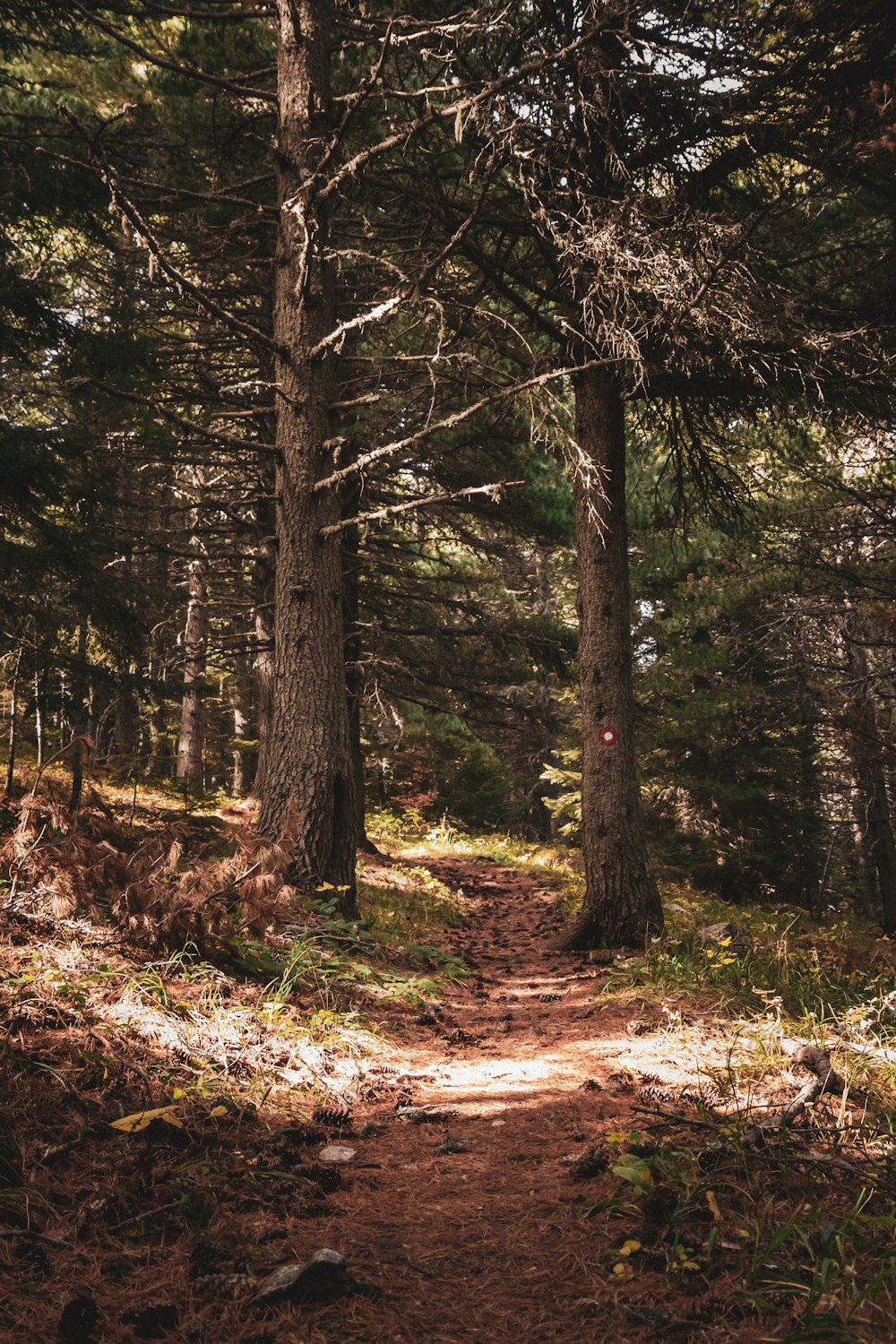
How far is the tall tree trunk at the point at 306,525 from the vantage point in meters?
6.67

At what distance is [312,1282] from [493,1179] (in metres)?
1.09

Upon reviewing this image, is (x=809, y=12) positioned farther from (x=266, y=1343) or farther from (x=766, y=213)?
(x=266, y=1343)

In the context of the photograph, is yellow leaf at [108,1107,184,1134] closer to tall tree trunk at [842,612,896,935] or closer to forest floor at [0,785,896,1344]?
forest floor at [0,785,896,1344]

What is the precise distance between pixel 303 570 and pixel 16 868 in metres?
3.37

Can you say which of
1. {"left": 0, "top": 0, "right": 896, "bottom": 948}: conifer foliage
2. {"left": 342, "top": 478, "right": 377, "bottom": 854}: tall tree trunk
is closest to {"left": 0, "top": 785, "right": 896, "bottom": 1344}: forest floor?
{"left": 0, "top": 0, "right": 896, "bottom": 948}: conifer foliage

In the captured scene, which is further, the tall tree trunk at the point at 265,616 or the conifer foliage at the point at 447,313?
the tall tree trunk at the point at 265,616

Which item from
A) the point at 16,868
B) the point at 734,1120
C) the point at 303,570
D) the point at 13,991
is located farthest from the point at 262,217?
the point at 734,1120

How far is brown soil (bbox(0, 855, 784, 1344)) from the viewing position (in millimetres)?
2162

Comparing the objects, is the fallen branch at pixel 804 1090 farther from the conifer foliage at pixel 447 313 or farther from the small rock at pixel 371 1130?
the conifer foliage at pixel 447 313

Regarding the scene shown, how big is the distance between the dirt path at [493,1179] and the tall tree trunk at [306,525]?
1736 millimetres

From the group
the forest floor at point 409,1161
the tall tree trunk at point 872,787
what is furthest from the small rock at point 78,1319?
the tall tree trunk at point 872,787

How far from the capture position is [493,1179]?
317cm

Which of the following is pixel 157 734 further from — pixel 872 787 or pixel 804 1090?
pixel 804 1090

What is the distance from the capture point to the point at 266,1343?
204cm
